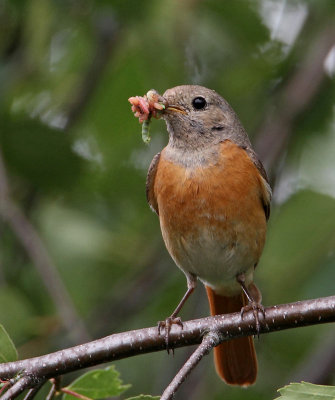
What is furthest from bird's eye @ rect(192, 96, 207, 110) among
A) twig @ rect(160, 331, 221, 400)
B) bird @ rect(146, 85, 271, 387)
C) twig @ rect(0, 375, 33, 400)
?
twig @ rect(0, 375, 33, 400)

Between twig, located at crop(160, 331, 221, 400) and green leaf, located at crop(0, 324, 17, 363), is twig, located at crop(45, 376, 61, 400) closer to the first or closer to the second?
green leaf, located at crop(0, 324, 17, 363)

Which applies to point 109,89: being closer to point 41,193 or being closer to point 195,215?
point 41,193

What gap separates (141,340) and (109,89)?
2.99 m

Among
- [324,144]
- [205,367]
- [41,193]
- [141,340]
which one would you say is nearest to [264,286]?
[205,367]

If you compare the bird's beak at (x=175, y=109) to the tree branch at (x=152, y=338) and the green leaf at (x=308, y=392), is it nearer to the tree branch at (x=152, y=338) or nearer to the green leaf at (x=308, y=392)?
the tree branch at (x=152, y=338)

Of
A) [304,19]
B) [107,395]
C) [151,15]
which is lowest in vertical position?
[107,395]

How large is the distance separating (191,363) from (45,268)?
2.28 metres

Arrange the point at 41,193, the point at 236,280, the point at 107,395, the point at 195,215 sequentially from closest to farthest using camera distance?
the point at 107,395 < the point at 195,215 < the point at 236,280 < the point at 41,193

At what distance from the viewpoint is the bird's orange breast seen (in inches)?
188

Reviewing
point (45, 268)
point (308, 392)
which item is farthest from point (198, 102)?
point (308, 392)

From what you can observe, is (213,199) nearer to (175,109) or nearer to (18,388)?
(175,109)

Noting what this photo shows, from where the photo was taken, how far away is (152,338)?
3.93 meters

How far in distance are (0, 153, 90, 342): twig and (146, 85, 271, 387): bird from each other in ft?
2.59

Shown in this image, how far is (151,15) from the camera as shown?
5.46 metres
